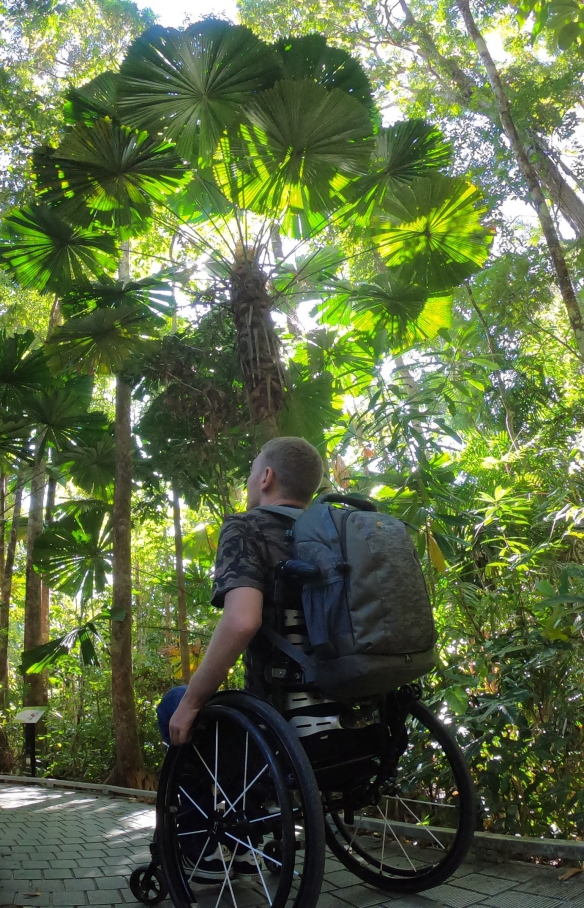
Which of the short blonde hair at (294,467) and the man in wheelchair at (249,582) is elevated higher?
the short blonde hair at (294,467)

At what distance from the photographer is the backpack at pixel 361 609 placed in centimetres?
158

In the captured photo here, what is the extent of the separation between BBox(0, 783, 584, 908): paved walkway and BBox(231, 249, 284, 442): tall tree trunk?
96.1 inches

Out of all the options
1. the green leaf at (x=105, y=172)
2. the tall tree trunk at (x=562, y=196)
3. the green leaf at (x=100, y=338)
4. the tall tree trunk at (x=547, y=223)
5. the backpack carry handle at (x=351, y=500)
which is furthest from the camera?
the tall tree trunk at (x=562, y=196)

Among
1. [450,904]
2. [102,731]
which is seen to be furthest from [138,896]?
[102,731]

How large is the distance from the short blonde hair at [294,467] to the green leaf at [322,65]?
3.16 meters

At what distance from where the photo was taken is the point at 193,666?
733 cm

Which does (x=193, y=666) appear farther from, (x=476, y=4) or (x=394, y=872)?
(x=476, y=4)

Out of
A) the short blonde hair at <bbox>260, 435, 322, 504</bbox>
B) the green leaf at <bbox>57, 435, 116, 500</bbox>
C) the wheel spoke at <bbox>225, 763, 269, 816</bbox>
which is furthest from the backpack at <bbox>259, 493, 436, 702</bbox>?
the green leaf at <bbox>57, 435, 116, 500</bbox>

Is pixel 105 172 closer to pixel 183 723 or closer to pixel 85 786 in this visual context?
pixel 183 723

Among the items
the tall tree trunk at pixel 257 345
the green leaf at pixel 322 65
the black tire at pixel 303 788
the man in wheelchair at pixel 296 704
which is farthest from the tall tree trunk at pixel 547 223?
the black tire at pixel 303 788

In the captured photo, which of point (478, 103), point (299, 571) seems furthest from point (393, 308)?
point (478, 103)

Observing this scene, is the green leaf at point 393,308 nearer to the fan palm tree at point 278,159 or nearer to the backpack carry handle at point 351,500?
the fan palm tree at point 278,159

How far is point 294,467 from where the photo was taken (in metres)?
2.09

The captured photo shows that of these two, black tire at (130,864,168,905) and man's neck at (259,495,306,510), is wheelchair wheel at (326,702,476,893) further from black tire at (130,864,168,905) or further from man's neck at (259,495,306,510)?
man's neck at (259,495,306,510)
